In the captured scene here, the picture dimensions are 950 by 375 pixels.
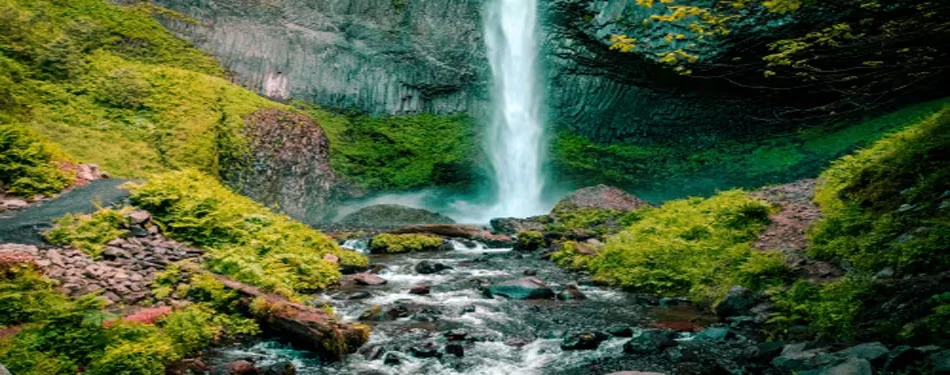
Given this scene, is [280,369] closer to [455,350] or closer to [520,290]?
[455,350]

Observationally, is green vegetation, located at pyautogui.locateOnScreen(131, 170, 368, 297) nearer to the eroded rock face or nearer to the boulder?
the eroded rock face

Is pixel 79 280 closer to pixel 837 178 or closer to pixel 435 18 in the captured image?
pixel 837 178

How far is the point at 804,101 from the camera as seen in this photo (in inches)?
1064

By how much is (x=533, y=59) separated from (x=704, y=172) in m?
10.5

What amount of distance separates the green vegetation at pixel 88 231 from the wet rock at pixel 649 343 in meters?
6.45

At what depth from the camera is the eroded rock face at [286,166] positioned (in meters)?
19.4

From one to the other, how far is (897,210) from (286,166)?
749 inches

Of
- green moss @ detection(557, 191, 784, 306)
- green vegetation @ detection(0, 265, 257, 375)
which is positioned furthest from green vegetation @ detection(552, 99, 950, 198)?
green vegetation @ detection(0, 265, 257, 375)

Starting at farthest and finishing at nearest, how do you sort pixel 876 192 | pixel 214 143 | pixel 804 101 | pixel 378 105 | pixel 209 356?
pixel 378 105, pixel 804 101, pixel 214 143, pixel 876 192, pixel 209 356

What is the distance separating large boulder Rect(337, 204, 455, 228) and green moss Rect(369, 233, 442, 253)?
6.28m

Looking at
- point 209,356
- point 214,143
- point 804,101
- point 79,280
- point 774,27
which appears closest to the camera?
point 209,356

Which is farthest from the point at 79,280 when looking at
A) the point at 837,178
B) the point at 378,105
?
the point at 378,105

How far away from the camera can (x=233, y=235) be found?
9008 mm

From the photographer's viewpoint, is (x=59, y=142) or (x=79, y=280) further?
(x=59, y=142)
